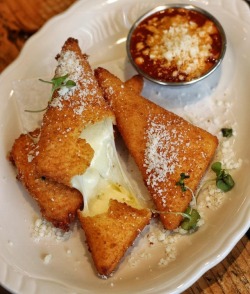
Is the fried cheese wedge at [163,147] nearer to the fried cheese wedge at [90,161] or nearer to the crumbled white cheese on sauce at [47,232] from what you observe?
the fried cheese wedge at [90,161]

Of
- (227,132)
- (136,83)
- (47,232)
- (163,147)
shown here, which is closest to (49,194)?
(47,232)

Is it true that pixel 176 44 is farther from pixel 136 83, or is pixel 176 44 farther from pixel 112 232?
pixel 112 232

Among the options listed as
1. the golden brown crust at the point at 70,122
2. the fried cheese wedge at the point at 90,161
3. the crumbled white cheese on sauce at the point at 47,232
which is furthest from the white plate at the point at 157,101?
the golden brown crust at the point at 70,122

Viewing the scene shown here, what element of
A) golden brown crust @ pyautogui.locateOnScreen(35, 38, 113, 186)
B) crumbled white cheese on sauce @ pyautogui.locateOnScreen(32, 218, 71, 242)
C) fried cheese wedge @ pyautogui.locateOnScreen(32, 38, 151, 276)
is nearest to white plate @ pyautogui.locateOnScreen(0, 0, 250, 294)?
crumbled white cheese on sauce @ pyautogui.locateOnScreen(32, 218, 71, 242)

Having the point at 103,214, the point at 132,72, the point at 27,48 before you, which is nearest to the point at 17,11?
the point at 27,48

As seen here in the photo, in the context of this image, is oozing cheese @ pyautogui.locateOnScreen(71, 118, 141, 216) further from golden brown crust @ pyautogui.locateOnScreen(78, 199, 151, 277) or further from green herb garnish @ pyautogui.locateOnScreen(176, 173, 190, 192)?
green herb garnish @ pyautogui.locateOnScreen(176, 173, 190, 192)
